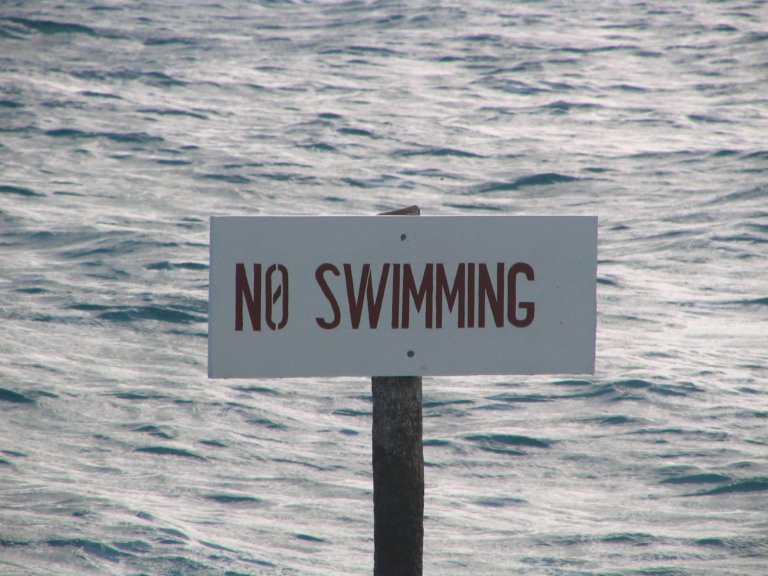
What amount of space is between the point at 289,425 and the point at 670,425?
2.31 metres

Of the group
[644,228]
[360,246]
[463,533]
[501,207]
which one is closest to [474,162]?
[501,207]

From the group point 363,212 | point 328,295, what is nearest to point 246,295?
point 328,295

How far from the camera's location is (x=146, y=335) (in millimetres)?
7863

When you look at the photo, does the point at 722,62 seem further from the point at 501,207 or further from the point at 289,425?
the point at 289,425

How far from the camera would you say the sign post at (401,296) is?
2.34 m

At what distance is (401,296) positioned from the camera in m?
2.38

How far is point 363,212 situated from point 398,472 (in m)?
8.72

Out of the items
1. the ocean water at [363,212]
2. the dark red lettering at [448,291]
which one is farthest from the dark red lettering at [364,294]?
the ocean water at [363,212]

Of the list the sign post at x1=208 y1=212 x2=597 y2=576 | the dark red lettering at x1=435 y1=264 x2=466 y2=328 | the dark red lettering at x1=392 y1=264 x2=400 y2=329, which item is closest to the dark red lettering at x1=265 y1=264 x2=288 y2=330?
the sign post at x1=208 y1=212 x2=597 y2=576

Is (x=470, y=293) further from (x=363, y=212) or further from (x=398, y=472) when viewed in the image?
(x=363, y=212)

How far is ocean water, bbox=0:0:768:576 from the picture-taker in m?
4.79

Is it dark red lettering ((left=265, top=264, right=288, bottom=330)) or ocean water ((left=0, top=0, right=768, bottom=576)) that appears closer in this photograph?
dark red lettering ((left=265, top=264, right=288, bottom=330))

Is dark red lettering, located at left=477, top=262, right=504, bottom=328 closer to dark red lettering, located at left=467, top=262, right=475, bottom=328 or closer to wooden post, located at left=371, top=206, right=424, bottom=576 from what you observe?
dark red lettering, located at left=467, top=262, right=475, bottom=328

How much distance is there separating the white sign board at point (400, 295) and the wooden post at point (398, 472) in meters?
0.15
